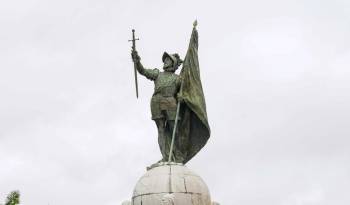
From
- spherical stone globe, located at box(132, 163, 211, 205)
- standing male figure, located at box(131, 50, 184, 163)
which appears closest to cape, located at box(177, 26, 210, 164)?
standing male figure, located at box(131, 50, 184, 163)

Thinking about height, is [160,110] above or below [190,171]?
above

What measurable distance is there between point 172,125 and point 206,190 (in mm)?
2177

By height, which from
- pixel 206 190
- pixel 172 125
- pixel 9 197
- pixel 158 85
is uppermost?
pixel 158 85

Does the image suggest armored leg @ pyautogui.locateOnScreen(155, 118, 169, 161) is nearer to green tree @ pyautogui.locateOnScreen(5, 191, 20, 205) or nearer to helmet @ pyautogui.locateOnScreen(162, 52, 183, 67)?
helmet @ pyautogui.locateOnScreen(162, 52, 183, 67)

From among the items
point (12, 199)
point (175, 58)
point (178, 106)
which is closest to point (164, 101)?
point (178, 106)

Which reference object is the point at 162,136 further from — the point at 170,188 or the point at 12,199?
the point at 12,199

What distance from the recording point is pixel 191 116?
1694 cm

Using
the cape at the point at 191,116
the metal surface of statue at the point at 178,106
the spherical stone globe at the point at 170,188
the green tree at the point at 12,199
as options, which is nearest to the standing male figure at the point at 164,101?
the metal surface of statue at the point at 178,106

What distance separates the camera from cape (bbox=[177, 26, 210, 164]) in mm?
16672

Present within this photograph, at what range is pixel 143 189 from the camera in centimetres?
1477

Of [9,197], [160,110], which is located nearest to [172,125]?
[160,110]

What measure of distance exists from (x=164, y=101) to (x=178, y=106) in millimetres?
395

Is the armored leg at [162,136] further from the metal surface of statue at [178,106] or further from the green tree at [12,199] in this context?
the green tree at [12,199]

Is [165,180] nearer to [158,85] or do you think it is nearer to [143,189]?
[143,189]
